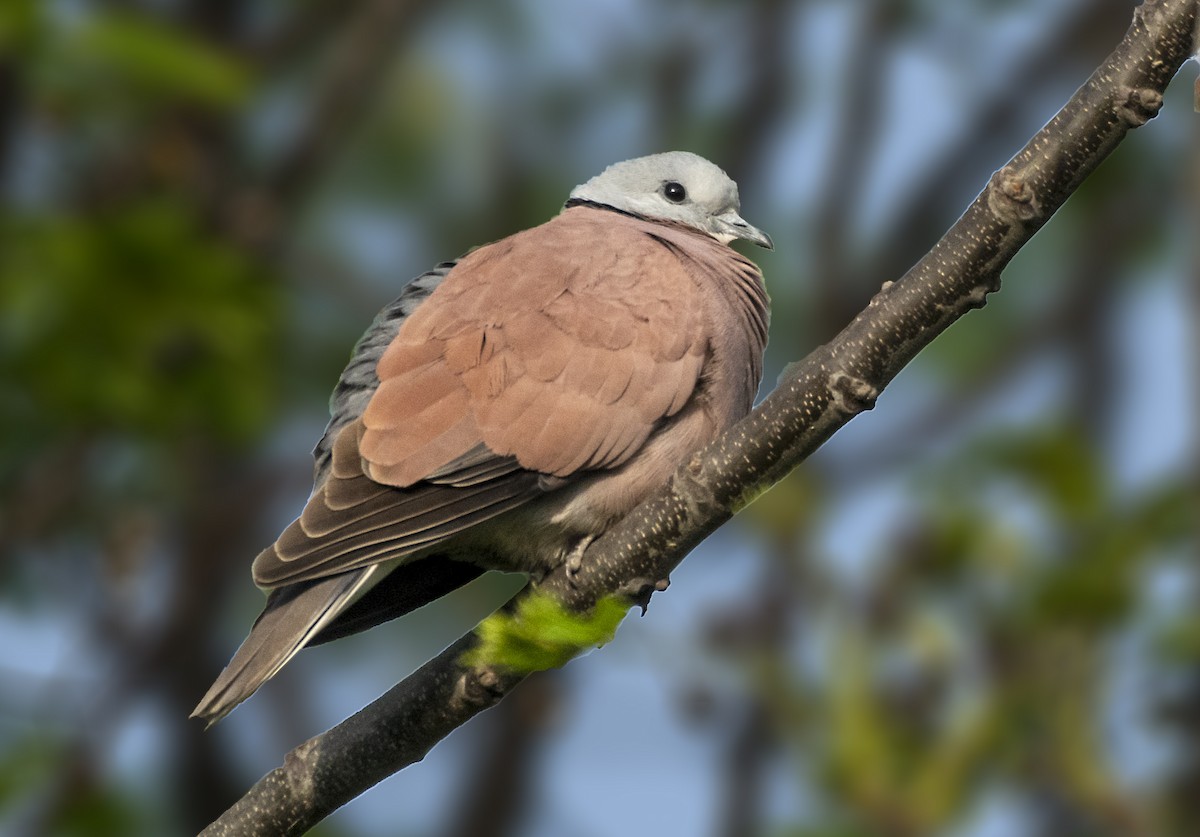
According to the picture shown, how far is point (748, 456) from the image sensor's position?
2539 millimetres

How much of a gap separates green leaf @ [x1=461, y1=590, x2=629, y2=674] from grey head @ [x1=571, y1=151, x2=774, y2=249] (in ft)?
6.15

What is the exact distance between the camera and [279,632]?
281 cm

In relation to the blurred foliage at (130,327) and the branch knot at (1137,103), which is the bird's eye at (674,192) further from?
the branch knot at (1137,103)

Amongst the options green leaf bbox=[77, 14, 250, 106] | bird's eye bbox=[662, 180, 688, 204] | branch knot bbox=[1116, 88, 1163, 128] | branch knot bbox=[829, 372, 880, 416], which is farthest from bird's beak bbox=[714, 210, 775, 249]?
green leaf bbox=[77, 14, 250, 106]

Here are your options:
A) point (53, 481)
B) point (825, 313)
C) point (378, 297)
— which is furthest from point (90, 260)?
point (825, 313)

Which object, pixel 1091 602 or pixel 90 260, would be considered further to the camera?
pixel 90 260

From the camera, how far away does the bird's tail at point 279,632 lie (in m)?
2.68

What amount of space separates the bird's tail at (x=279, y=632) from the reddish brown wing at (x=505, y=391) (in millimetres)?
57

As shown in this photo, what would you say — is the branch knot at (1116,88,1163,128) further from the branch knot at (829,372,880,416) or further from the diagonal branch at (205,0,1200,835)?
the branch knot at (829,372,880,416)

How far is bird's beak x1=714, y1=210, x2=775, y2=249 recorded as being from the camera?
398 cm

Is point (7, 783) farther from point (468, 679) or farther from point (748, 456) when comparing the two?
point (748, 456)

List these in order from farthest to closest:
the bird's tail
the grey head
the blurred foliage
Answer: the blurred foliage
the grey head
the bird's tail

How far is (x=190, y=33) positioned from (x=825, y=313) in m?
2.80

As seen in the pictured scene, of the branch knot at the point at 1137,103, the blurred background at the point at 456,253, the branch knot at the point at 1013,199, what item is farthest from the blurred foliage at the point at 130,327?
the branch knot at the point at 1137,103
